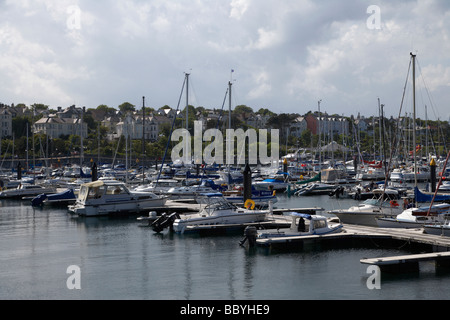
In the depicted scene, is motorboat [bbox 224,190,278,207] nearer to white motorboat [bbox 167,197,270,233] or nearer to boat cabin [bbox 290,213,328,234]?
white motorboat [bbox 167,197,270,233]

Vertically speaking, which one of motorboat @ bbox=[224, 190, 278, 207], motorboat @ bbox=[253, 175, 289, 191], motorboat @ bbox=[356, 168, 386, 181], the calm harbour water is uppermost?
motorboat @ bbox=[356, 168, 386, 181]

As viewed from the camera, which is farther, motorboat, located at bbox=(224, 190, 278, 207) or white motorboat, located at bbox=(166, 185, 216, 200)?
white motorboat, located at bbox=(166, 185, 216, 200)

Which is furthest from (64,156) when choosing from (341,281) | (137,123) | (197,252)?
(341,281)

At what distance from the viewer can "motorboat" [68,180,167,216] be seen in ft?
168

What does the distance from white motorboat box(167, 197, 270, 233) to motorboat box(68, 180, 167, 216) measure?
11376 mm

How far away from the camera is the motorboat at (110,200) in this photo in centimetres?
5109

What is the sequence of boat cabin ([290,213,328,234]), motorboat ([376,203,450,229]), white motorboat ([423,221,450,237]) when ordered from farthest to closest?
motorboat ([376,203,450,229])
boat cabin ([290,213,328,234])
white motorboat ([423,221,450,237])

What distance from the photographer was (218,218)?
40.6 m

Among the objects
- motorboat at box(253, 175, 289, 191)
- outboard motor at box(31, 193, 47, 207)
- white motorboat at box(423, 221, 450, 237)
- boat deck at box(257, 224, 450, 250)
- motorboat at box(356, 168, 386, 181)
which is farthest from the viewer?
motorboat at box(356, 168, 386, 181)

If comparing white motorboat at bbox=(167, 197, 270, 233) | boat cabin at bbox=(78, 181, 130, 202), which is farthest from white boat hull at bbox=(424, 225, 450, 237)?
boat cabin at bbox=(78, 181, 130, 202)

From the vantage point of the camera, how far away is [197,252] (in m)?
34.7

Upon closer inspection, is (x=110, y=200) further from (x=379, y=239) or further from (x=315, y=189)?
(x=315, y=189)

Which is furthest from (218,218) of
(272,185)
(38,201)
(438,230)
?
(272,185)
